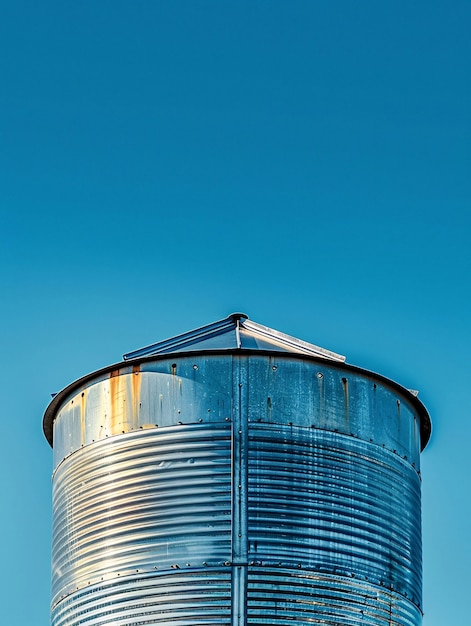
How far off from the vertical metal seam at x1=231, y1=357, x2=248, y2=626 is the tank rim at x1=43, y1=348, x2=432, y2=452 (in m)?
0.37

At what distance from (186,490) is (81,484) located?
1.77 m

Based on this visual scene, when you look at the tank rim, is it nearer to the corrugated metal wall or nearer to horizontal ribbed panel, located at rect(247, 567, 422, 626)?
the corrugated metal wall

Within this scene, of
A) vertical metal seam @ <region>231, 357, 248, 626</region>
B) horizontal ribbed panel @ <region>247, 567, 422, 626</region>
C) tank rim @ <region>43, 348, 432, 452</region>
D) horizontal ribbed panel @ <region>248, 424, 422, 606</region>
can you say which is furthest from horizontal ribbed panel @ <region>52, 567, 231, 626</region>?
tank rim @ <region>43, 348, 432, 452</region>

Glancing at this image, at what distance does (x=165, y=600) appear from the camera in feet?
47.6

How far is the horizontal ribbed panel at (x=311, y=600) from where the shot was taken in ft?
47.2

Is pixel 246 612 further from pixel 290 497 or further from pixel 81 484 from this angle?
pixel 81 484

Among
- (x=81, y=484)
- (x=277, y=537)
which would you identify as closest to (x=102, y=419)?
(x=81, y=484)

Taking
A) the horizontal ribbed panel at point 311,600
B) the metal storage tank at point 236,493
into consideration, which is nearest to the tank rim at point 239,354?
the metal storage tank at point 236,493

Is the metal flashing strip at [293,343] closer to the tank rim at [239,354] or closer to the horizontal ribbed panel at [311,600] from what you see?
the tank rim at [239,354]

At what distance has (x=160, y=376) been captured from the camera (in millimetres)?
15766

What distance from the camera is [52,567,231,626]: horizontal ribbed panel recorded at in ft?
47.0

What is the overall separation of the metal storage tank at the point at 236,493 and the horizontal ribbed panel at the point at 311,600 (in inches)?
0.7

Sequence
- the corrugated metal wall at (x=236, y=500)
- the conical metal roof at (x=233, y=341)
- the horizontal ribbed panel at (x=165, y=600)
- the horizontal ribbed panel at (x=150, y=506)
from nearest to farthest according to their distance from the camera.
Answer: the horizontal ribbed panel at (x=165, y=600)
the corrugated metal wall at (x=236, y=500)
the horizontal ribbed panel at (x=150, y=506)
the conical metal roof at (x=233, y=341)

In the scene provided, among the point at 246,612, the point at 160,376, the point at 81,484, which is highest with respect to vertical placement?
the point at 160,376
